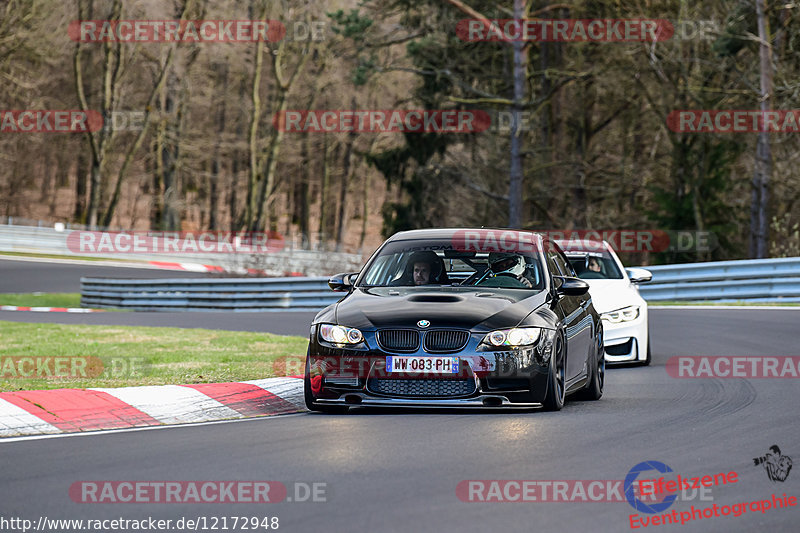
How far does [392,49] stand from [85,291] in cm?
2974

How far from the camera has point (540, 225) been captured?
133 feet

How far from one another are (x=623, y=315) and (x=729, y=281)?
36.7 ft

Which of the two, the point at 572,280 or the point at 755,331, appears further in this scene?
the point at 755,331

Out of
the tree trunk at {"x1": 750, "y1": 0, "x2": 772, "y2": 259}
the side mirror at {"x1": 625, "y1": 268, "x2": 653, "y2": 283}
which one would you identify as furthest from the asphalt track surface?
the tree trunk at {"x1": 750, "y1": 0, "x2": 772, "y2": 259}

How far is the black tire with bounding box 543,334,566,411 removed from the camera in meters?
9.12

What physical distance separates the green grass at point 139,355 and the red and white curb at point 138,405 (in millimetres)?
846

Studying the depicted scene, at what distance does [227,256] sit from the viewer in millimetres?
40250

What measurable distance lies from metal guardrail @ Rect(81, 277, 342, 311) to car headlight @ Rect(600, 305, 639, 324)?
499 inches

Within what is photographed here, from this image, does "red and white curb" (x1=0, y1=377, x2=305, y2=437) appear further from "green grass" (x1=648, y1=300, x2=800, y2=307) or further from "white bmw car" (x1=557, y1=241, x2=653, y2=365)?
"green grass" (x1=648, y1=300, x2=800, y2=307)

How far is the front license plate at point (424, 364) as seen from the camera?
8.79m

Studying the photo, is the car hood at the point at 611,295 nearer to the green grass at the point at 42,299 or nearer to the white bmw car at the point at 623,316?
the white bmw car at the point at 623,316

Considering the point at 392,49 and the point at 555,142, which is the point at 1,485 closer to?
the point at 555,142

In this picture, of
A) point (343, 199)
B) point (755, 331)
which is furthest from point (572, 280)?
→ point (343, 199)

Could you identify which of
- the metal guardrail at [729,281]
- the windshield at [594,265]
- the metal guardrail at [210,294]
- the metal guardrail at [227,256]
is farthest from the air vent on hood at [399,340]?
the metal guardrail at [227,256]
